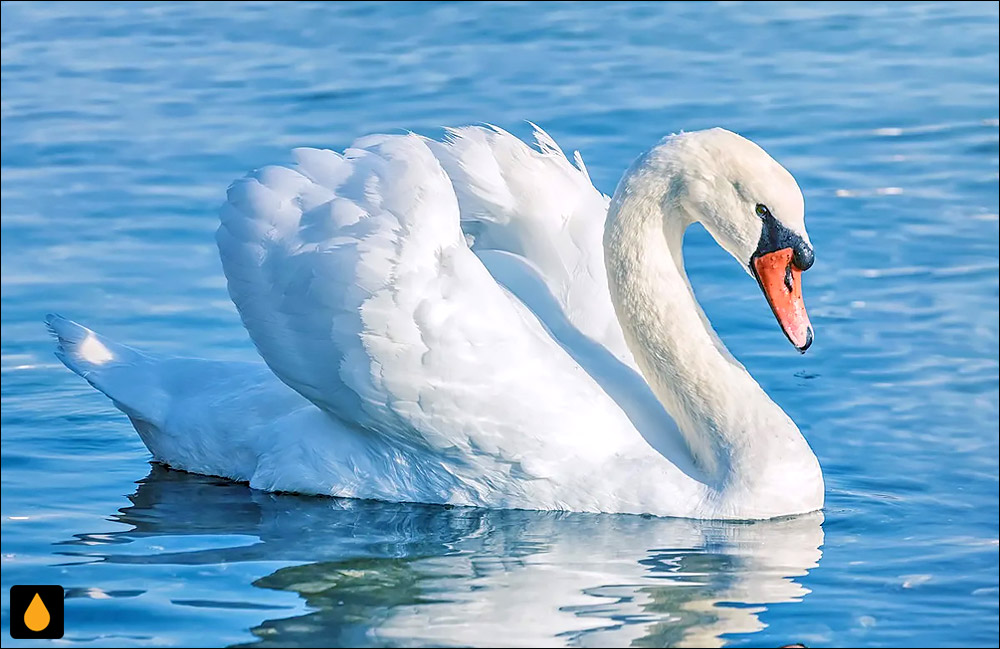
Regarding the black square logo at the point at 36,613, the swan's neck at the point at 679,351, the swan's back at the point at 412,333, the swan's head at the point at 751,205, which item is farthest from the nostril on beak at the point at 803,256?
the black square logo at the point at 36,613

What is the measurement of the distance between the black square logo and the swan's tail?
164 centimetres

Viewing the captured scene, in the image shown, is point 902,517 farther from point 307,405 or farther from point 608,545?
point 307,405

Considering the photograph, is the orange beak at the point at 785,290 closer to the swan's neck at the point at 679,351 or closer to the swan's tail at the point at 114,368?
the swan's neck at the point at 679,351

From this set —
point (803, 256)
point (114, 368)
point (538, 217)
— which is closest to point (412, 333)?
point (538, 217)

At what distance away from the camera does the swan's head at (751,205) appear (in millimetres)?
7418

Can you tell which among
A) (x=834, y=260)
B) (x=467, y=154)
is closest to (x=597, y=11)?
(x=834, y=260)

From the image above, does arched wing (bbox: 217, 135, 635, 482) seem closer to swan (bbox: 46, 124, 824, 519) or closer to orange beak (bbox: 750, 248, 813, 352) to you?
swan (bbox: 46, 124, 824, 519)

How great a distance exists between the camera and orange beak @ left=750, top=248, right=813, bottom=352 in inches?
296

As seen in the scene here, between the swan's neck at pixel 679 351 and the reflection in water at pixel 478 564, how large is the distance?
30 cm

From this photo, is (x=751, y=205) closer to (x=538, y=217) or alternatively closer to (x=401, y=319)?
(x=538, y=217)

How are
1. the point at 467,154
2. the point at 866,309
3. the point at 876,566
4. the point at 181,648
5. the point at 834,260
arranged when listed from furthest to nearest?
the point at 834,260 → the point at 866,309 → the point at 467,154 → the point at 876,566 → the point at 181,648

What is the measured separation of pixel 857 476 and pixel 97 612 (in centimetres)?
332

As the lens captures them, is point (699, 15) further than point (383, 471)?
Yes

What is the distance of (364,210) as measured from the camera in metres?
7.57
